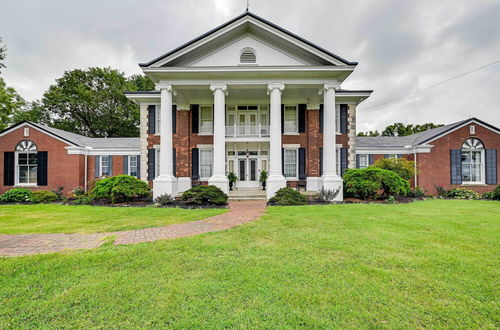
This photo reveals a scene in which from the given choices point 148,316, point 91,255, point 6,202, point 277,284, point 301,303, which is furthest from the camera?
point 6,202

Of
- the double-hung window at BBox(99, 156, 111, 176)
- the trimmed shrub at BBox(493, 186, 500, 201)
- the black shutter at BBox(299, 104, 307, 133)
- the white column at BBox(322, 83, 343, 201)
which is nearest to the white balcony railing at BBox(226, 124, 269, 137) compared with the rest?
the black shutter at BBox(299, 104, 307, 133)

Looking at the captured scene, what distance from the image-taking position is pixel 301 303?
8.72ft

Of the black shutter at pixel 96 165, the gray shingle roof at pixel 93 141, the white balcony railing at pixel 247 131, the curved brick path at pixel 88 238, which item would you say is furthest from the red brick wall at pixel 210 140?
the curved brick path at pixel 88 238

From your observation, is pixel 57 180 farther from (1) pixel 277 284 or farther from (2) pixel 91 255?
(1) pixel 277 284

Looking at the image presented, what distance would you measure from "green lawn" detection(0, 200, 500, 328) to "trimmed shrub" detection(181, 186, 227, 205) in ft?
16.3

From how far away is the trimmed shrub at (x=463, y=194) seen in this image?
14109 mm

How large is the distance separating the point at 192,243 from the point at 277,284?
238 centimetres

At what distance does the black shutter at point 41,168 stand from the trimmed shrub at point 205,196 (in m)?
11.9

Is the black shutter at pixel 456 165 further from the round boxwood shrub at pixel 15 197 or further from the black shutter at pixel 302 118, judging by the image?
the round boxwood shrub at pixel 15 197

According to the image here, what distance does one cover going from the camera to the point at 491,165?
50.0 ft

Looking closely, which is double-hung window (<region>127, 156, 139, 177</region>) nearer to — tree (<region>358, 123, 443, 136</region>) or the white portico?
the white portico

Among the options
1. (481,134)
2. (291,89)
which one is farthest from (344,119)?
(481,134)

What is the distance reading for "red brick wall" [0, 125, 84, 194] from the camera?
50.0ft

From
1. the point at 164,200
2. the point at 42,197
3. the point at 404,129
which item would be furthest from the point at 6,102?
the point at 404,129
